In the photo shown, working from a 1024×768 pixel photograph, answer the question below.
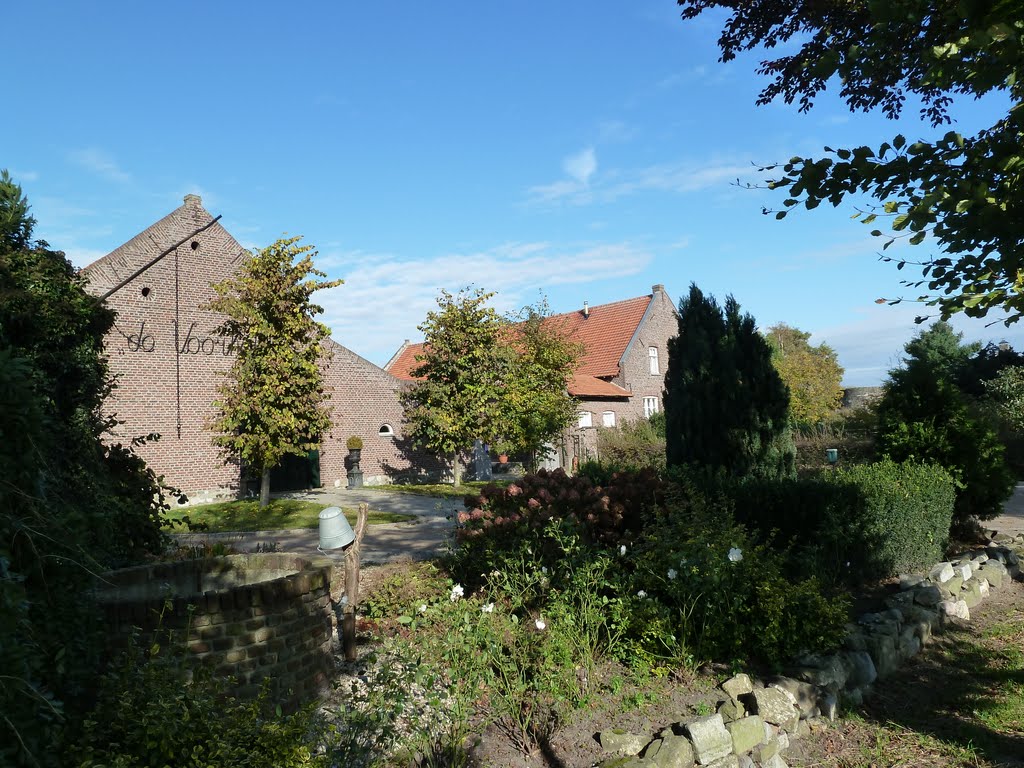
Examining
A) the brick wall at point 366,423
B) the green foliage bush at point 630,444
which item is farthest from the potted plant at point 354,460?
the green foliage bush at point 630,444

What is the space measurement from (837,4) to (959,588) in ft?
23.5

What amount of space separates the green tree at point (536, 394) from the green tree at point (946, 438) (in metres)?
13.0

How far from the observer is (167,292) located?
21.0m

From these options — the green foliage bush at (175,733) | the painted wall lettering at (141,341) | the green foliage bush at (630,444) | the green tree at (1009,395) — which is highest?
the painted wall lettering at (141,341)

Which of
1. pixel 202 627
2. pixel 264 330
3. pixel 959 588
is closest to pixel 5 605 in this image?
pixel 202 627

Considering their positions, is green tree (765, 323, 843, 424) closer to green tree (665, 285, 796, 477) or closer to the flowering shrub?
green tree (665, 285, 796, 477)

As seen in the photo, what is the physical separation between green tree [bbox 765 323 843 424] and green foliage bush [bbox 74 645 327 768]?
103ft

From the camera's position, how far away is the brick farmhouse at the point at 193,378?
20.1 meters

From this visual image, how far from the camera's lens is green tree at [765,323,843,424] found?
37.1 meters

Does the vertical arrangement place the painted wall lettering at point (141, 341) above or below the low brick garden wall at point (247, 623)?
above

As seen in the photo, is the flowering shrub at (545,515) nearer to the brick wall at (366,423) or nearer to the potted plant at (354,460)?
the potted plant at (354,460)

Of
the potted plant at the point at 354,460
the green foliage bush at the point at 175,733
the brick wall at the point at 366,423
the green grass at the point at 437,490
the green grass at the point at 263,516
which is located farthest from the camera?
the brick wall at the point at 366,423

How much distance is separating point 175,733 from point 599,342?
35426 millimetres

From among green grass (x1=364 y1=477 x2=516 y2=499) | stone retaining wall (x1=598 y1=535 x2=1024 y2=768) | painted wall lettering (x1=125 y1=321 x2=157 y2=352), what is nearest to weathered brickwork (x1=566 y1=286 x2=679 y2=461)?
green grass (x1=364 y1=477 x2=516 y2=499)
